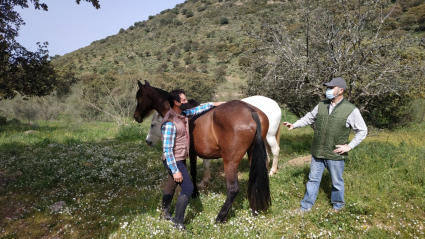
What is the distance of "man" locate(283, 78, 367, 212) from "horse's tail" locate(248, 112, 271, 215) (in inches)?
30.5

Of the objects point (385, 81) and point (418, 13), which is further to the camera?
point (418, 13)

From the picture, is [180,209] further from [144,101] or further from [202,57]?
[202,57]

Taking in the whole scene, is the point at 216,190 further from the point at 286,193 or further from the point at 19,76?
the point at 19,76

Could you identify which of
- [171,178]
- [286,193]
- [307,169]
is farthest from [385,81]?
[171,178]

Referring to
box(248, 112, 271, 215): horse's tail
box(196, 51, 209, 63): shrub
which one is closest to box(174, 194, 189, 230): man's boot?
box(248, 112, 271, 215): horse's tail


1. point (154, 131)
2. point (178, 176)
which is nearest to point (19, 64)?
point (154, 131)

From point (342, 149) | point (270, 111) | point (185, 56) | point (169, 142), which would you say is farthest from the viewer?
point (185, 56)

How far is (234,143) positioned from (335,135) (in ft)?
5.18

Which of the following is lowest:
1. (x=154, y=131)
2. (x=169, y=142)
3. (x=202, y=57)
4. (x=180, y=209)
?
(x=180, y=209)

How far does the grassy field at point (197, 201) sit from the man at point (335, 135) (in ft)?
1.50

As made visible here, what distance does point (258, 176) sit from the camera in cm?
380

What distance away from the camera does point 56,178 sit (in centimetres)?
585

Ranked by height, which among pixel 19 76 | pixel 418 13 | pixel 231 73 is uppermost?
pixel 19 76

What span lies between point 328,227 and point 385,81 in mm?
4945
